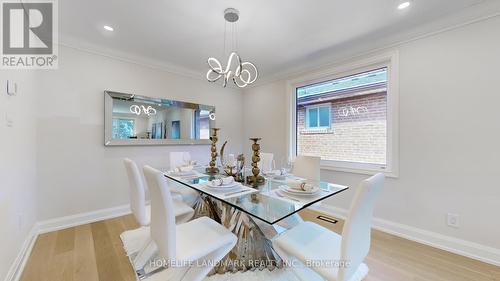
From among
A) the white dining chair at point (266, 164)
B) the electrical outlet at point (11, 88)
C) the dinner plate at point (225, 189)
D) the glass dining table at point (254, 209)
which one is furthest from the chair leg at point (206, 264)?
the electrical outlet at point (11, 88)

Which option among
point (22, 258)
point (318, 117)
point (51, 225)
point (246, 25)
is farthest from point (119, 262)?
point (318, 117)

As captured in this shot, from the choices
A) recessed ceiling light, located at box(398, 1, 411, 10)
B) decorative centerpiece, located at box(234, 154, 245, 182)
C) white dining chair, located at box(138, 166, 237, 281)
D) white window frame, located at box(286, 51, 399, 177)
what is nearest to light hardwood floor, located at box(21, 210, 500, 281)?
white dining chair, located at box(138, 166, 237, 281)

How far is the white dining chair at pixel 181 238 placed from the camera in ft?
3.91

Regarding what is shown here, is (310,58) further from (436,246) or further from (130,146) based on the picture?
(130,146)

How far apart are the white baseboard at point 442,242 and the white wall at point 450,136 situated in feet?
0.17

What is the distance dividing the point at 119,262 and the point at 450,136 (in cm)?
355

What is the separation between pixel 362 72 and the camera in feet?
9.30

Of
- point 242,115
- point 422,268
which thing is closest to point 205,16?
point 242,115

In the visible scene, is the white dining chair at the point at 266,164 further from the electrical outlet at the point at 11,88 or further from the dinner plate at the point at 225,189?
the electrical outlet at the point at 11,88

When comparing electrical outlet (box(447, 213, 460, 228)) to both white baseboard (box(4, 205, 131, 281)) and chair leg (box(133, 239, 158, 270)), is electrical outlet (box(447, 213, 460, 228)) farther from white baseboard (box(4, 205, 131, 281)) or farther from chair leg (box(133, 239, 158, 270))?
white baseboard (box(4, 205, 131, 281))

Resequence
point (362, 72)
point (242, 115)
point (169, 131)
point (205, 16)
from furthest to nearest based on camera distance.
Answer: point (242, 115), point (169, 131), point (362, 72), point (205, 16)

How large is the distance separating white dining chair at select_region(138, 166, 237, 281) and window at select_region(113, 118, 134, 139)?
2045 millimetres

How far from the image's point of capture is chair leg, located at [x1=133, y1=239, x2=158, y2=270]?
5.84ft

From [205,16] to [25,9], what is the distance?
171cm
